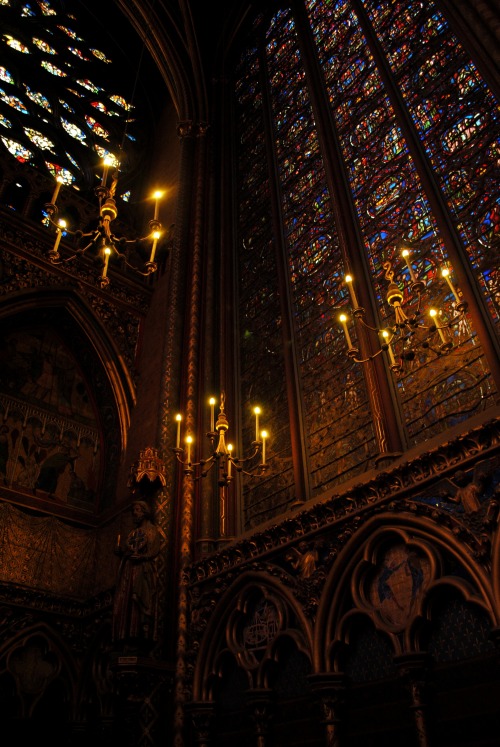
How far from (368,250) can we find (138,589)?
4612 millimetres

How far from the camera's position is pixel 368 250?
24.6 ft

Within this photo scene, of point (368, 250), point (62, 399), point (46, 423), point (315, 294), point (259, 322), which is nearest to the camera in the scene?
point (368, 250)

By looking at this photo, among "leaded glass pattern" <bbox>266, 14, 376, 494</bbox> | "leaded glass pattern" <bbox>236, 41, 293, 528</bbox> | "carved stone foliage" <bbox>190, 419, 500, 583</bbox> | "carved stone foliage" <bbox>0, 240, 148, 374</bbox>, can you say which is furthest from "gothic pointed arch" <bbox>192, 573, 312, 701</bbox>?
"carved stone foliage" <bbox>0, 240, 148, 374</bbox>

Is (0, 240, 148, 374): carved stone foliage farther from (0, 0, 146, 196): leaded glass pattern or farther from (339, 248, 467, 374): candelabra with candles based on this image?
(339, 248, 467, 374): candelabra with candles

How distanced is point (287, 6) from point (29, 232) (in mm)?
6873

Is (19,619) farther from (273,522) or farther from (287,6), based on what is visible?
(287,6)

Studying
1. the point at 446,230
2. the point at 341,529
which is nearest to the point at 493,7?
the point at 446,230

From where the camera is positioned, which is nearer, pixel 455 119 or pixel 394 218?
pixel 455 119

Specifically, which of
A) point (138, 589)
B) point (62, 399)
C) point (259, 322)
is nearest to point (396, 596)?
point (138, 589)

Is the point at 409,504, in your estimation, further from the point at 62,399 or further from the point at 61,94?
the point at 61,94

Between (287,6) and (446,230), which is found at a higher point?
(287,6)

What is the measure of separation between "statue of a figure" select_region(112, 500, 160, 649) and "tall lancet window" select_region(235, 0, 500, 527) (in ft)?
4.00

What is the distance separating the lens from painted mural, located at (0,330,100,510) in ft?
29.1

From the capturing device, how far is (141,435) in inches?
344
